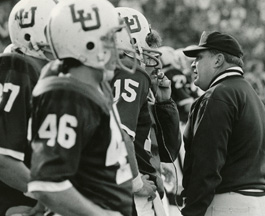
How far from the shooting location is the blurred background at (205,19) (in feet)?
70.9

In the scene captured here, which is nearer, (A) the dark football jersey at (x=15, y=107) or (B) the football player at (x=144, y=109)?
(A) the dark football jersey at (x=15, y=107)

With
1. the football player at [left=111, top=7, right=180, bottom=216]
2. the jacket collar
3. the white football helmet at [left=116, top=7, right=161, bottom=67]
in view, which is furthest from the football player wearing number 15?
the jacket collar

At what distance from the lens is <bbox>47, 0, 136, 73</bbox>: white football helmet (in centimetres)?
291

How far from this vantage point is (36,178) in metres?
2.66

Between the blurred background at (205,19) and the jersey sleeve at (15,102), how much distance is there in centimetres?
1749

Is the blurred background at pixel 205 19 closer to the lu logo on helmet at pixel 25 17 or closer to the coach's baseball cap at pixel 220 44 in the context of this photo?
the coach's baseball cap at pixel 220 44

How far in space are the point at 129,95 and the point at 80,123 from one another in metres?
1.47

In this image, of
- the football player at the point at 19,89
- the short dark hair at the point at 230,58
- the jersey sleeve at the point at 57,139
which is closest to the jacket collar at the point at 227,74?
the short dark hair at the point at 230,58

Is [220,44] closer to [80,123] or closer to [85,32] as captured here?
[85,32]

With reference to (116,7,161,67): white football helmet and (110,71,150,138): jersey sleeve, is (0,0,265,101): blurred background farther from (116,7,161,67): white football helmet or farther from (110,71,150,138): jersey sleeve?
(110,71,150,138): jersey sleeve

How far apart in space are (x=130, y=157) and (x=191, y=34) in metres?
18.8

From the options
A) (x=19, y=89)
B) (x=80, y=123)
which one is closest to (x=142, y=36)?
(x=19, y=89)

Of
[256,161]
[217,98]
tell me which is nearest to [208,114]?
[217,98]

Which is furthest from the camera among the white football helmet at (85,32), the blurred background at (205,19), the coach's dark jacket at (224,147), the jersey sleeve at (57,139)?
the blurred background at (205,19)
